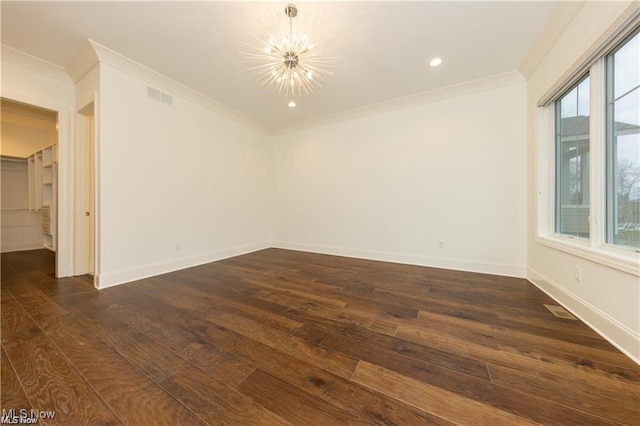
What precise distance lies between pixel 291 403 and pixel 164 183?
3.37 meters

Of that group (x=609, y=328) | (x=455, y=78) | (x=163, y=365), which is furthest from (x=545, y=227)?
(x=163, y=365)

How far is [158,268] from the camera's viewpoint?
10.3 feet

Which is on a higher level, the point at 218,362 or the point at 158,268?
the point at 158,268

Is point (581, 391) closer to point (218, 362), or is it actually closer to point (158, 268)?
point (218, 362)

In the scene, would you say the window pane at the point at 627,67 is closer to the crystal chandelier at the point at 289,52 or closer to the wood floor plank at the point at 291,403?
the crystal chandelier at the point at 289,52

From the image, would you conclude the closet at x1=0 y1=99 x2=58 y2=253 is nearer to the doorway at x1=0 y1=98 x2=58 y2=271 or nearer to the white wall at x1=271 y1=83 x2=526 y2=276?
the doorway at x1=0 y1=98 x2=58 y2=271

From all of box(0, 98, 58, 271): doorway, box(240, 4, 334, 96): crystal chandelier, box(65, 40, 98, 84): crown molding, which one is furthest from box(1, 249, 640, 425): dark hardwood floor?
box(0, 98, 58, 271): doorway

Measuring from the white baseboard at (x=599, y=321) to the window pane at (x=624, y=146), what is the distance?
58 centimetres

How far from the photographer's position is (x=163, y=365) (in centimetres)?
135

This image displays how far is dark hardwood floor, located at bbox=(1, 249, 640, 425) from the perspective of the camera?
105 centimetres

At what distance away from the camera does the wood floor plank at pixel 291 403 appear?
100 centimetres

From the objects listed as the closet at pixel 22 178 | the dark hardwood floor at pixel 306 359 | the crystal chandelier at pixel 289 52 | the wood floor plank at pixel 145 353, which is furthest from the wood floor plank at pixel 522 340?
the closet at pixel 22 178

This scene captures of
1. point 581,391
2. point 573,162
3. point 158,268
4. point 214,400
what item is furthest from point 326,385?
point 573,162

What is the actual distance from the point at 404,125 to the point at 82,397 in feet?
14.9
